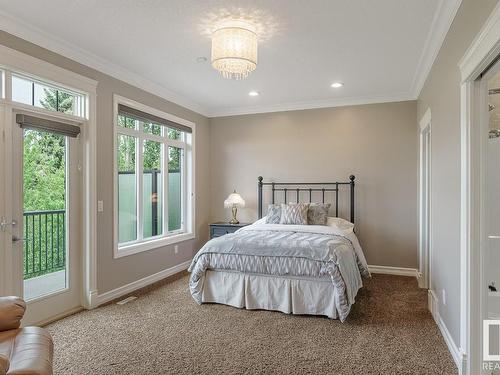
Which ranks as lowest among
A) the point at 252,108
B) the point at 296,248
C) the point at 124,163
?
the point at 296,248

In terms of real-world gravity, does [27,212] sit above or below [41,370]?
above

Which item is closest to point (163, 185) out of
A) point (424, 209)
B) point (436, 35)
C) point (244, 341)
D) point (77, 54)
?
point (77, 54)

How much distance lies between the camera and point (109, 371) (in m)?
2.31

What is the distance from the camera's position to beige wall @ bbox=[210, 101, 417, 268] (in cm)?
487

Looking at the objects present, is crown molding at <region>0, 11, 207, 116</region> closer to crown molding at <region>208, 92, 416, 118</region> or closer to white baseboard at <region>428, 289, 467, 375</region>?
crown molding at <region>208, 92, 416, 118</region>

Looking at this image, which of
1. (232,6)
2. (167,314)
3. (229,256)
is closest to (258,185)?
(229,256)

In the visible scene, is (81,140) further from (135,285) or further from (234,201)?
(234,201)

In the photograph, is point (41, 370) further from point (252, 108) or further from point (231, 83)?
point (252, 108)

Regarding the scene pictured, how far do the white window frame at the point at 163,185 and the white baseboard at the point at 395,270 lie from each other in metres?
2.96

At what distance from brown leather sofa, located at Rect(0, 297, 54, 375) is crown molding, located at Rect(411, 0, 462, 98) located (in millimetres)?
3353

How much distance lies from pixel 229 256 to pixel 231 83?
2.34 m

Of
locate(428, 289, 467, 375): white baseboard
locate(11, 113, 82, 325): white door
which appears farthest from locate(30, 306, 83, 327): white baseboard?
locate(428, 289, 467, 375): white baseboard

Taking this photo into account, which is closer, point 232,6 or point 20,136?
point 232,6

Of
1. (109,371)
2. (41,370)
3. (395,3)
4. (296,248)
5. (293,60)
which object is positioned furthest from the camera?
(293,60)
